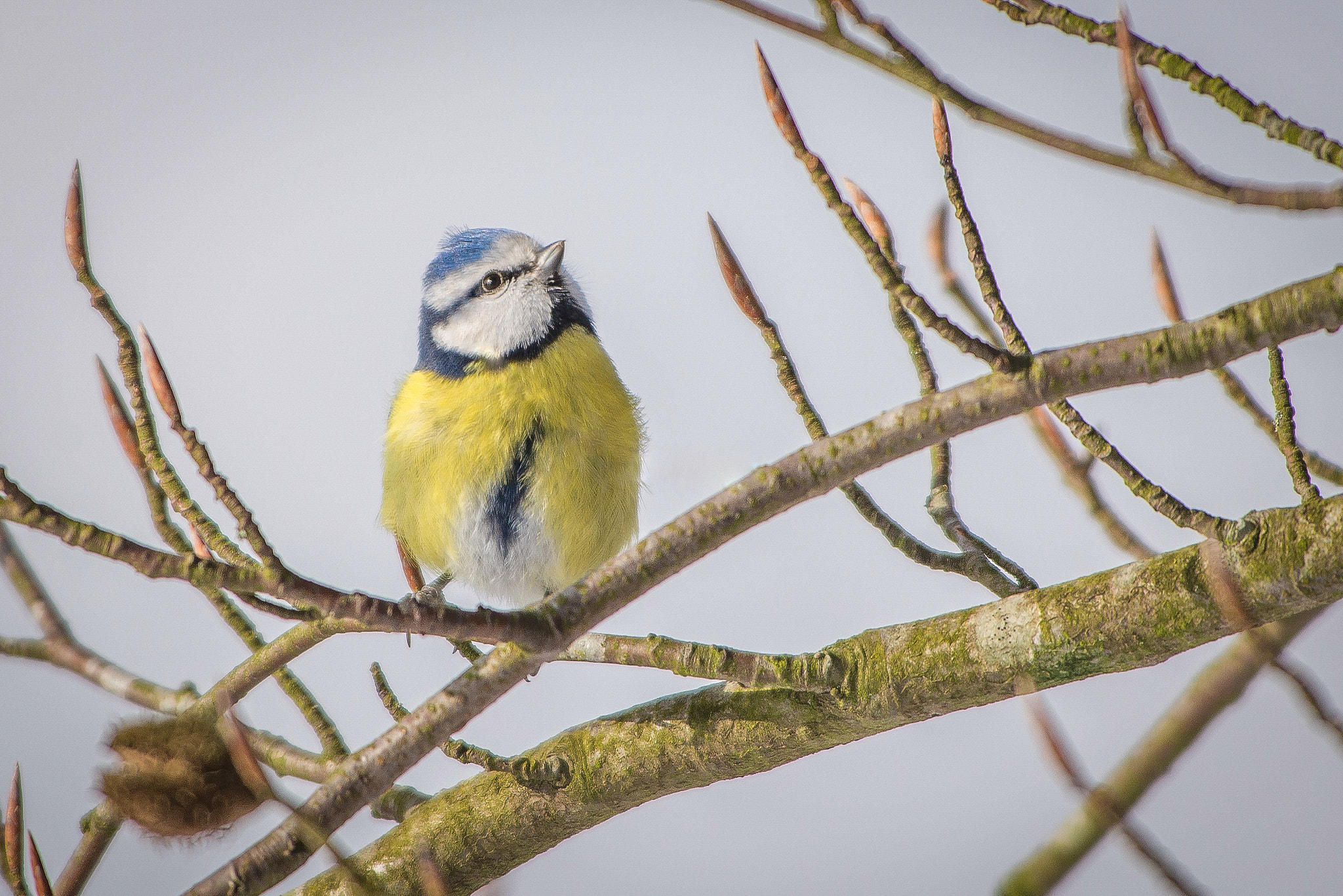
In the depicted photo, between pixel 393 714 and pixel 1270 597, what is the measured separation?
21.8 inches

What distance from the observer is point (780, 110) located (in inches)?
18.9

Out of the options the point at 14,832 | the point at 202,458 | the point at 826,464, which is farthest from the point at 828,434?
the point at 14,832

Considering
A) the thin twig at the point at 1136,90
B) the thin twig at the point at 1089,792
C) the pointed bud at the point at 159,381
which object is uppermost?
the pointed bud at the point at 159,381

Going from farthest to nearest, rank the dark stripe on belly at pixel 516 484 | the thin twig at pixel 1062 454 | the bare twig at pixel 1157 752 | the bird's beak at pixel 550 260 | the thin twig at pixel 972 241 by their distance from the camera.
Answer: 1. the bird's beak at pixel 550 260
2. the dark stripe on belly at pixel 516 484
3. the thin twig at pixel 1062 454
4. the thin twig at pixel 972 241
5. the bare twig at pixel 1157 752

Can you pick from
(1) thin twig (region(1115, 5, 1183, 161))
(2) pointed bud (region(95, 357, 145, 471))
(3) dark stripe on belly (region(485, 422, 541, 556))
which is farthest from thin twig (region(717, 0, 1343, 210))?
(3) dark stripe on belly (region(485, 422, 541, 556))

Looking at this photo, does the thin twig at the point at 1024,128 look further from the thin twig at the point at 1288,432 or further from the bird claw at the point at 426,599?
the bird claw at the point at 426,599

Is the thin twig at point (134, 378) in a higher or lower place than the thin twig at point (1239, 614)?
higher

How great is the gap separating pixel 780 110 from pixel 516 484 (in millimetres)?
540

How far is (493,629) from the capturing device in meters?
0.51

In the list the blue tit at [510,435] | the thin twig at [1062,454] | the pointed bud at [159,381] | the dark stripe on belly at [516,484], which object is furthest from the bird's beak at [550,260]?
the pointed bud at [159,381]

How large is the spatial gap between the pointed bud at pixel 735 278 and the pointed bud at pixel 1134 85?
21cm

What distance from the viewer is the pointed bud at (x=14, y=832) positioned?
24.7 inches

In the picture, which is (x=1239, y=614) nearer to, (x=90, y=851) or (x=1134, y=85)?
(x=1134, y=85)

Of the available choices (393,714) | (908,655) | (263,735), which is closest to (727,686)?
(908,655)
